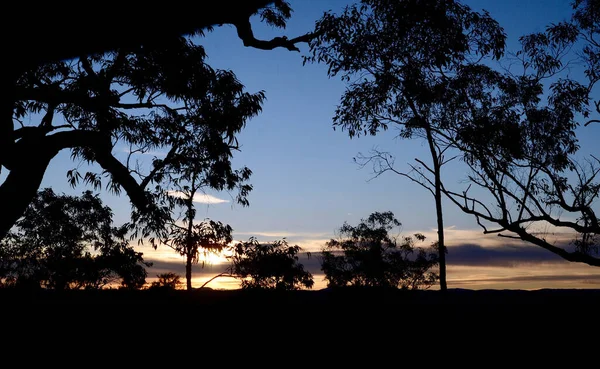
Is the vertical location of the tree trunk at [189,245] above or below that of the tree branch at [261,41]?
below

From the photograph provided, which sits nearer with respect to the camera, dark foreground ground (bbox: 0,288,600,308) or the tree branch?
dark foreground ground (bbox: 0,288,600,308)

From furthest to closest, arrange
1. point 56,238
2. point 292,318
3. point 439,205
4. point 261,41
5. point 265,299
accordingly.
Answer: point 56,238 → point 439,205 → point 261,41 → point 265,299 → point 292,318

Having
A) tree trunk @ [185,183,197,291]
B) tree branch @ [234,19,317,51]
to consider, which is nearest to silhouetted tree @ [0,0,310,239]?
tree branch @ [234,19,317,51]

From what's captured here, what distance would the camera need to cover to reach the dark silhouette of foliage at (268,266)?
68.9 ft

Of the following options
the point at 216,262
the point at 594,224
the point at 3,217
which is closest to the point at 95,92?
the point at 3,217

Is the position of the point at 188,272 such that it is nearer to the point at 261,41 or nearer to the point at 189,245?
the point at 189,245

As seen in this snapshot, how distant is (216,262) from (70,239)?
33.3ft

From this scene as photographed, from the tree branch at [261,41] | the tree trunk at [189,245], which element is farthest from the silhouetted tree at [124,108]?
the tree trunk at [189,245]

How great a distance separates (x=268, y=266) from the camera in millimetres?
21953

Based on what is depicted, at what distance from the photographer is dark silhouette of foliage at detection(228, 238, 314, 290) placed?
2100cm

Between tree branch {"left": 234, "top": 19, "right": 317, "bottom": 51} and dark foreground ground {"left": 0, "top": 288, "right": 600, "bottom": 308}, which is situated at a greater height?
tree branch {"left": 234, "top": 19, "right": 317, "bottom": 51}

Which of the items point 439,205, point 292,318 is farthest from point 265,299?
point 439,205

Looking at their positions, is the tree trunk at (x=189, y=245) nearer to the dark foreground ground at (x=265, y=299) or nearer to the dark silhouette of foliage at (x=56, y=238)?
the dark silhouette of foliage at (x=56, y=238)

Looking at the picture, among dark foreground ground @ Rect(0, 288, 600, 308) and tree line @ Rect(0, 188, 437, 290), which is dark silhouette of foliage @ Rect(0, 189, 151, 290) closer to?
tree line @ Rect(0, 188, 437, 290)
